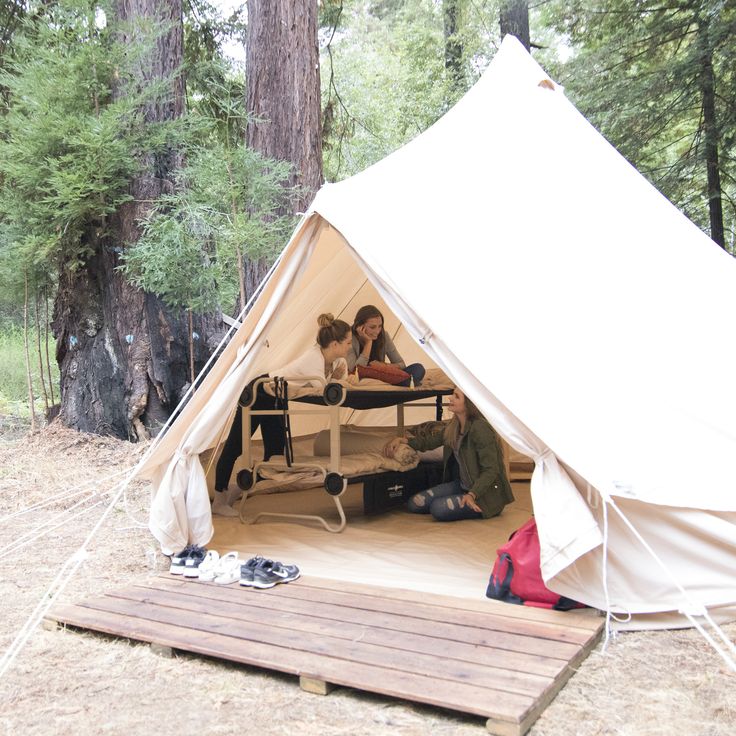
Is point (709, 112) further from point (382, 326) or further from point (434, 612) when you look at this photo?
point (434, 612)

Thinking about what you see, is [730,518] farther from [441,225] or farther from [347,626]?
[441,225]

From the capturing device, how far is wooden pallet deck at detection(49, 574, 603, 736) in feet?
7.64

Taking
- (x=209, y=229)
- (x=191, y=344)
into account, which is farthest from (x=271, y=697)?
(x=209, y=229)

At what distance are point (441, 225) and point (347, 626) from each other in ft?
5.88

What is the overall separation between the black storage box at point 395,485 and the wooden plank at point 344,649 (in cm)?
176

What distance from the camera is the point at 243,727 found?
2.22m

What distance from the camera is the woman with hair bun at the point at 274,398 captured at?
15.1ft

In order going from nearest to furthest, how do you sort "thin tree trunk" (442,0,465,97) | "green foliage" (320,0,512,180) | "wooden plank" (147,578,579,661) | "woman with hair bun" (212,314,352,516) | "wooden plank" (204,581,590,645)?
1. "wooden plank" (147,578,579,661)
2. "wooden plank" (204,581,590,645)
3. "woman with hair bun" (212,314,352,516)
4. "green foliage" (320,0,512,180)
5. "thin tree trunk" (442,0,465,97)

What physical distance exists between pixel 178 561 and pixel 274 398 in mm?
1281

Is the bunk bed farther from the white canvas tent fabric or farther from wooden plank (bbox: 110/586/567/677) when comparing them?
wooden plank (bbox: 110/586/567/677)

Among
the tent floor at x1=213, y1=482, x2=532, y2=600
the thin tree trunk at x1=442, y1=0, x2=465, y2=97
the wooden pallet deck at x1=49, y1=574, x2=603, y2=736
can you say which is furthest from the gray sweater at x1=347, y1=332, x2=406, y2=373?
the thin tree trunk at x1=442, y1=0, x2=465, y2=97

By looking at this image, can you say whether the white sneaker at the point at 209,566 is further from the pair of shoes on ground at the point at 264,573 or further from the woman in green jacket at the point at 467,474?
the woman in green jacket at the point at 467,474

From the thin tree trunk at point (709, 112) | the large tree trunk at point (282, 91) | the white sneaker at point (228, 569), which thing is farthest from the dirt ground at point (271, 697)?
the thin tree trunk at point (709, 112)

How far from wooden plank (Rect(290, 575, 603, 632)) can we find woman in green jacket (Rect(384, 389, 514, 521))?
1.16 meters
